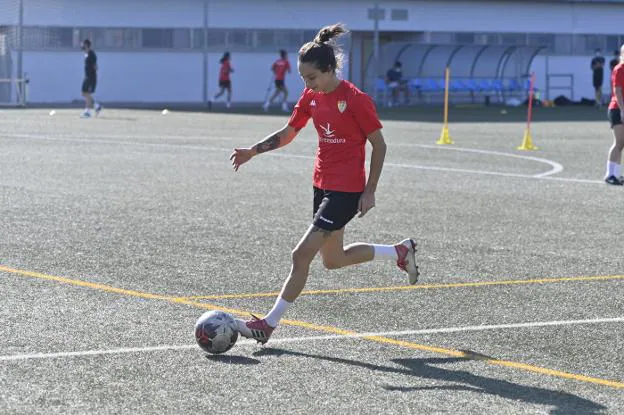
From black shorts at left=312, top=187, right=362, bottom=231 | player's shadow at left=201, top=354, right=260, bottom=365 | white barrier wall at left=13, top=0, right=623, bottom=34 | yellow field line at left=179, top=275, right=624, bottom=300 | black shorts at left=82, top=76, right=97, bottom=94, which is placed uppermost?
white barrier wall at left=13, top=0, right=623, bottom=34

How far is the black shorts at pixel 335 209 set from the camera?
25.8 feet

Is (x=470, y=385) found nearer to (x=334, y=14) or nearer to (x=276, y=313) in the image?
(x=276, y=313)

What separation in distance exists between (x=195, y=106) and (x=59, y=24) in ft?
19.9

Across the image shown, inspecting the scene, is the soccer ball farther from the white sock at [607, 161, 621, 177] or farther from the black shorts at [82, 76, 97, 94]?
the black shorts at [82, 76, 97, 94]

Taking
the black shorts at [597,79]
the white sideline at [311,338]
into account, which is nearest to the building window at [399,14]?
the black shorts at [597,79]

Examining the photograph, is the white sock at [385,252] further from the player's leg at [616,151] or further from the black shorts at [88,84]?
the black shorts at [88,84]

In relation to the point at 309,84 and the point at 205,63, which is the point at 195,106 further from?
the point at 309,84

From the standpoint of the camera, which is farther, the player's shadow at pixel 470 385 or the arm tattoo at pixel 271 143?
the arm tattoo at pixel 271 143

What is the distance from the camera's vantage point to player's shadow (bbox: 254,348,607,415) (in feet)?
21.0

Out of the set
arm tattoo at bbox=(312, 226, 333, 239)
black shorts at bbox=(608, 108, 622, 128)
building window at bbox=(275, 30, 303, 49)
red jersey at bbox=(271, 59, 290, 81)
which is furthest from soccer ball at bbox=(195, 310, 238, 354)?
building window at bbox=(275, 30, 303, 49)

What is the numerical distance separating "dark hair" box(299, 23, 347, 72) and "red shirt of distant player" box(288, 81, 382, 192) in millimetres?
199

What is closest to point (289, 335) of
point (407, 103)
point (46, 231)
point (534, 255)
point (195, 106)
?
point (534, 255)

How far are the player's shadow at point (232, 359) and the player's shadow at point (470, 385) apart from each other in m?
0.14

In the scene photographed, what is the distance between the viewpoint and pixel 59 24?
5016 centimetres
